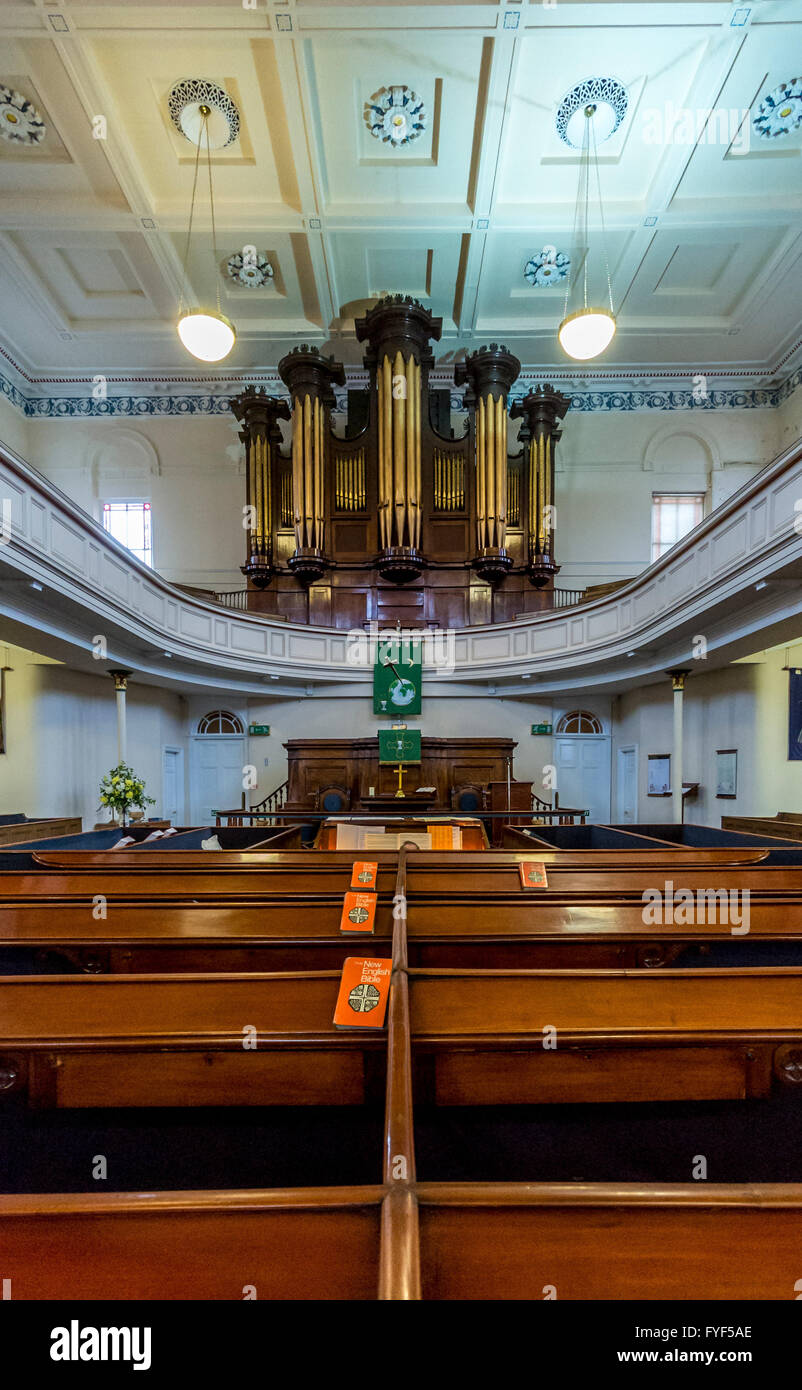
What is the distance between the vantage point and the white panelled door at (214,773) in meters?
11.1

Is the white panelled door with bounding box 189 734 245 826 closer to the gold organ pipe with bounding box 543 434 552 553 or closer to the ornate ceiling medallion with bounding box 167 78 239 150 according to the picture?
the gold organ pipe with bounding box 543 434 552 553

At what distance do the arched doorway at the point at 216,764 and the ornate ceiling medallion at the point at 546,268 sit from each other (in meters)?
8.82

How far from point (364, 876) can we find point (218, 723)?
9.61 m

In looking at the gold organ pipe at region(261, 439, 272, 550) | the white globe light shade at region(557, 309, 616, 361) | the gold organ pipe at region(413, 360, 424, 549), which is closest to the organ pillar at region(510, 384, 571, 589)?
the gold organ pipe at region(413, 360, 424, 549)

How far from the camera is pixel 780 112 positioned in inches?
283

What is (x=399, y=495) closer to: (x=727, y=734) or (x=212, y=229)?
(x=212, y=229)

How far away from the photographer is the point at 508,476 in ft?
36.9

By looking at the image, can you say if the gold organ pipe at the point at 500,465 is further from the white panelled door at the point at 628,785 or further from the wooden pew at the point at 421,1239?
the wooden pew at the point at 421,1239

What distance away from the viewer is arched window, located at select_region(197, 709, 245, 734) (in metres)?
11.4

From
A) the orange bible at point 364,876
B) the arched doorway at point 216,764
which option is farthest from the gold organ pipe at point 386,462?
the orange bible at point 364,876

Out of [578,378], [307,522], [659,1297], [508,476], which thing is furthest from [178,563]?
[659,1297]

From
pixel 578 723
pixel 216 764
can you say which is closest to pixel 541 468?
pixel 578 723

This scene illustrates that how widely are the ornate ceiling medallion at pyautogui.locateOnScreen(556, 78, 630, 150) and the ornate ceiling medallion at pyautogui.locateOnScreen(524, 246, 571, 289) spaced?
5.63 feet

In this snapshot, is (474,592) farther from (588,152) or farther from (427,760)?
(588,152)
